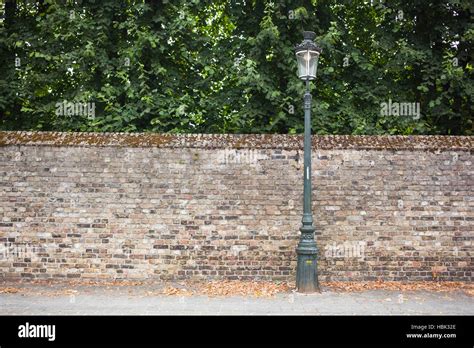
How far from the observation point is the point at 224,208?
9234 mm

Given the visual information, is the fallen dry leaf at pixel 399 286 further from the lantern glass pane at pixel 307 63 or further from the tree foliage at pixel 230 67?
the tree foliage at pixel 230 67

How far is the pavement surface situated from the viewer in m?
7.03

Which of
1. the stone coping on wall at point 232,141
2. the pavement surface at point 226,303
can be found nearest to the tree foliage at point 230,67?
the stone coping on wall at point 232,141

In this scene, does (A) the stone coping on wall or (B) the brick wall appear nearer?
(B) the brick wall

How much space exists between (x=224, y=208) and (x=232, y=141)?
4.51 ft

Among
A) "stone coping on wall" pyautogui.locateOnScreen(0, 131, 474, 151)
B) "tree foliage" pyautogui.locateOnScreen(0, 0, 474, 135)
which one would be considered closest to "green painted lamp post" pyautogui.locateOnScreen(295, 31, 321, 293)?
"stone coping on wall" pyautogui.locateOnScreen(0, 131, 474, 151)

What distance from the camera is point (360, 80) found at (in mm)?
13023

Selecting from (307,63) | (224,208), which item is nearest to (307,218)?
(224,208)

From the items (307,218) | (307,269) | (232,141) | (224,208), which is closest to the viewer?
(307,269)

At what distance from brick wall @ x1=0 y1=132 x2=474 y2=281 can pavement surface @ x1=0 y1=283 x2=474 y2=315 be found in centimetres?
84

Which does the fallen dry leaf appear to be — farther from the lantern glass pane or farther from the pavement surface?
the lantern glass pane

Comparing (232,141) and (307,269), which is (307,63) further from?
(307,269)

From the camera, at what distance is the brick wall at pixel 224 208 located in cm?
917

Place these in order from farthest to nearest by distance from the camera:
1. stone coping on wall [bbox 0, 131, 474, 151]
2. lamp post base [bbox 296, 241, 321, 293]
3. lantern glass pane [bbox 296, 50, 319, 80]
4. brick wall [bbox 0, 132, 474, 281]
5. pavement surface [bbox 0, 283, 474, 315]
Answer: stone coping on wall [bbox 0, 131, 474, 151] < brick wall [bbox 0, 132, 474, 281] < lantern glass pane [bbox 296, 50, 319, 80] < lamp post base [bbox 296, 241, 321, 293] < pavement surface [bbox 0, 283, 474, 315]
